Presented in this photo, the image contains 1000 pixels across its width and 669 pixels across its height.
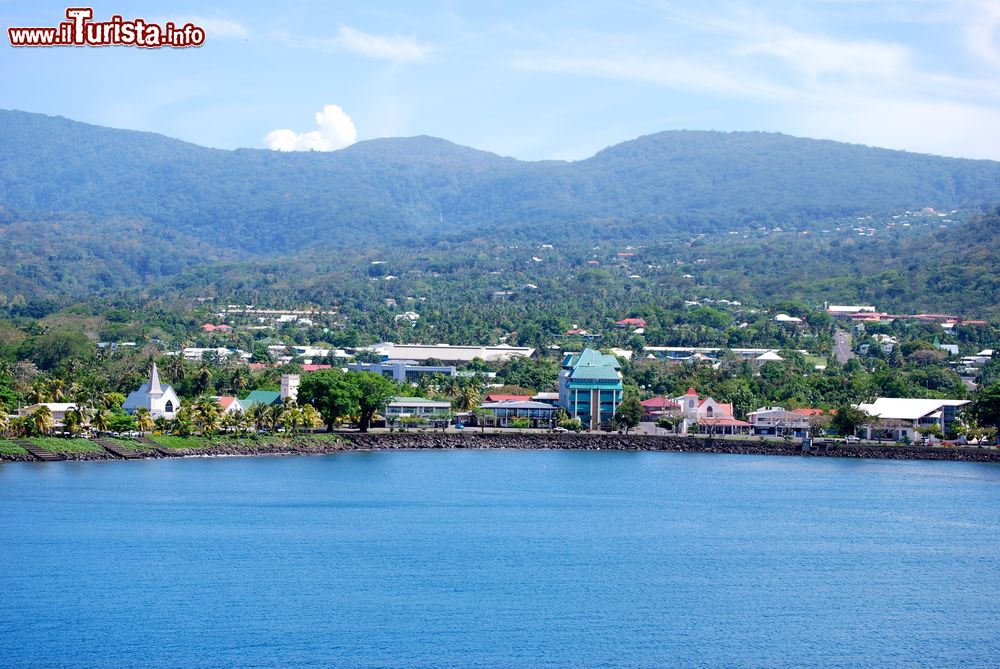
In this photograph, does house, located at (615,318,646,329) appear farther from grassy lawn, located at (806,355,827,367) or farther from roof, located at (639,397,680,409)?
roof, located at (639,397,680,409)

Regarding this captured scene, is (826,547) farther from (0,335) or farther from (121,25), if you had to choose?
(0,335)

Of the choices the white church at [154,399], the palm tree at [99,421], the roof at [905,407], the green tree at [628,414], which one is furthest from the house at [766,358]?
the palm tree at [99,421]

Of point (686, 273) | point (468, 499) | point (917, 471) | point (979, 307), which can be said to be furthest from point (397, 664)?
point (686, 273)

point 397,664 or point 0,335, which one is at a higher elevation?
point 0,335

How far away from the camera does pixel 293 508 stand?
45.2 metres

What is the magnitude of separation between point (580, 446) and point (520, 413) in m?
7.57

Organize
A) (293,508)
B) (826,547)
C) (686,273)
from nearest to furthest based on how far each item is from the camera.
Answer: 1. (826,547)
2. (293,508)
3. (686,273)

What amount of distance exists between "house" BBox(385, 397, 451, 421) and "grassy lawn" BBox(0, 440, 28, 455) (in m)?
22.5

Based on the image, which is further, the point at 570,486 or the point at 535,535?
the point at 570,486

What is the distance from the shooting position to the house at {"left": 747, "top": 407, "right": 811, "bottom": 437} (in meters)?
74.3

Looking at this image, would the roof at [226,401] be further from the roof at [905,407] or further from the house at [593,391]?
the roof at [905,407]

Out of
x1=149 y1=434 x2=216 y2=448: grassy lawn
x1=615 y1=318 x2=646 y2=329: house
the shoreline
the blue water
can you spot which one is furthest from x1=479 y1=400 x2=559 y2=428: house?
x1=615 y1=318 x2=646 y2=329: house

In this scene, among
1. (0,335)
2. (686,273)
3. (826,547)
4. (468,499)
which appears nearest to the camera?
(826,547)

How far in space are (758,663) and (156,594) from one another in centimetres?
1357
